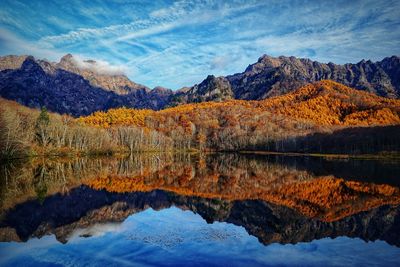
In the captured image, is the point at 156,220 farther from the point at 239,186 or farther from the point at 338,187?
the point at 338,187

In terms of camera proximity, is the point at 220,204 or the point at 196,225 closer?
the point at 196,225

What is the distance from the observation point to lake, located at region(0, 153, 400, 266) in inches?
768

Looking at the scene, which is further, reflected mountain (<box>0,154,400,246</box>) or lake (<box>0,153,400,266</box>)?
reflected mountain (<box>0,154,400,246</box>)

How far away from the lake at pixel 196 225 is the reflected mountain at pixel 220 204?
99 mm

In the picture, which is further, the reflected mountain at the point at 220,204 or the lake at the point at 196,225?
the reflected mountain at the point at 220,204

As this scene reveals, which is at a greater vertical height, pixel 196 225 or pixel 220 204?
pixel 220 204

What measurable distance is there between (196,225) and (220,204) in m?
8.98

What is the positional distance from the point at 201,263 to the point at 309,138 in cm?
18038

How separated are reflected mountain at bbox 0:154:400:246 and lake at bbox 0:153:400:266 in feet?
0.33

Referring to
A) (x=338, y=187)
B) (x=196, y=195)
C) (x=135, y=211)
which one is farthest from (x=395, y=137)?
(x=135, y=211)

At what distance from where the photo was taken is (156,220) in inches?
1151

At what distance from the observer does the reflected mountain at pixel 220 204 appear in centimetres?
2564

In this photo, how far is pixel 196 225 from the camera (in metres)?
27.5

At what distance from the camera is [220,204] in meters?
36.2
